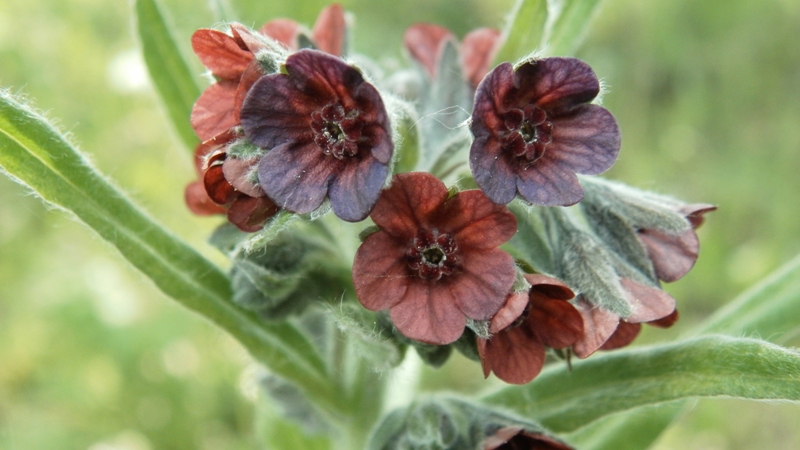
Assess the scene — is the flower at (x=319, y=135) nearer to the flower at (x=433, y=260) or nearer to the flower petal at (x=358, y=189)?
the flower petal at (x=358, y=189)

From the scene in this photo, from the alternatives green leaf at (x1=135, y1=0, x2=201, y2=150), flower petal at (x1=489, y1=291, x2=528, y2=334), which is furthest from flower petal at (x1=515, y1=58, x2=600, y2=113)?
green leaf at (x1=135, y1=0, x2=201, y2=150)

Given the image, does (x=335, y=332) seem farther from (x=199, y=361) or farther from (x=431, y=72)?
(x=199, y=361)

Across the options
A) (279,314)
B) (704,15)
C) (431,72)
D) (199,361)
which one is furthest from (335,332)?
(704,15)

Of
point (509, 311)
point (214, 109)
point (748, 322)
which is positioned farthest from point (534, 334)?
point (748, 322)

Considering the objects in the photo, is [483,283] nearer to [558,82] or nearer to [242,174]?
[558,82]

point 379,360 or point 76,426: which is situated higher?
point 379,360

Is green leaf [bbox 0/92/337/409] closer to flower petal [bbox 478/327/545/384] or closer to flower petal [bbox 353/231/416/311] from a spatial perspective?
flower petal [bbox 353/231/416/311]
